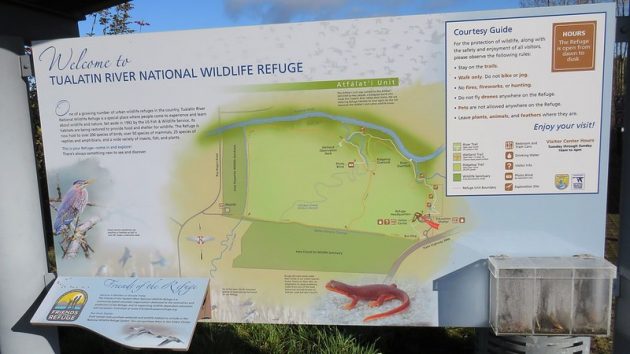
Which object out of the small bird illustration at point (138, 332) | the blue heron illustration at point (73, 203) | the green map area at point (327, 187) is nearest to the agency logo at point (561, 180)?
the green map area at point (327, 187)

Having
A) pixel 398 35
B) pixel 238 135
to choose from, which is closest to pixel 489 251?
pixel 398 35

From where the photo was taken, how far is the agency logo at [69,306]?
251 centimetres

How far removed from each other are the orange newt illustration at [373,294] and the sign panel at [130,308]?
73cm

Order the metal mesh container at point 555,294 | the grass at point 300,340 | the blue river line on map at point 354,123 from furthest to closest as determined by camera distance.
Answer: the grass at point 300,340
the blue river line on map at point 354,123
the metal mesh container at point 555,294

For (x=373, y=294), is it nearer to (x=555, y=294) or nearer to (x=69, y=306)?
Answer: (x=555, y=294)

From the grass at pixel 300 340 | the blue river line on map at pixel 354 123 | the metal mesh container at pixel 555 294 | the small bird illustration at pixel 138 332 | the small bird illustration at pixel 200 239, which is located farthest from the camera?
the grass at pixel 300 340

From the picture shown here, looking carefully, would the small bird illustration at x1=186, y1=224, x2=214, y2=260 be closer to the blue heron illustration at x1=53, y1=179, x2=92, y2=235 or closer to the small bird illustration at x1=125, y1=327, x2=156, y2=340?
the small bird illustration at x1=125, y1=327, x2=156, y2=340

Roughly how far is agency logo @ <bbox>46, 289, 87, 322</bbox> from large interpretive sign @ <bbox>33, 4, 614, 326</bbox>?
148 mm

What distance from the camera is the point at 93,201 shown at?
102 inches

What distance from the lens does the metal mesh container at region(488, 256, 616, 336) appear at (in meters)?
2.20

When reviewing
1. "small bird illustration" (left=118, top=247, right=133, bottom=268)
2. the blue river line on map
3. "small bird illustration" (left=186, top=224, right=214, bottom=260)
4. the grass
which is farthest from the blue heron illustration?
the grass

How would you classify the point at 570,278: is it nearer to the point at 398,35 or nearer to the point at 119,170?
the point at 398,35

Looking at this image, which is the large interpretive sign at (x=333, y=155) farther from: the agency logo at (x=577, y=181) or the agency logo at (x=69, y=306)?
the agency logo at (x=69, y=306)

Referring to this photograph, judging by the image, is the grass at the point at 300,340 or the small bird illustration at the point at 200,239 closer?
the small bird illustration at the point at 200,239
